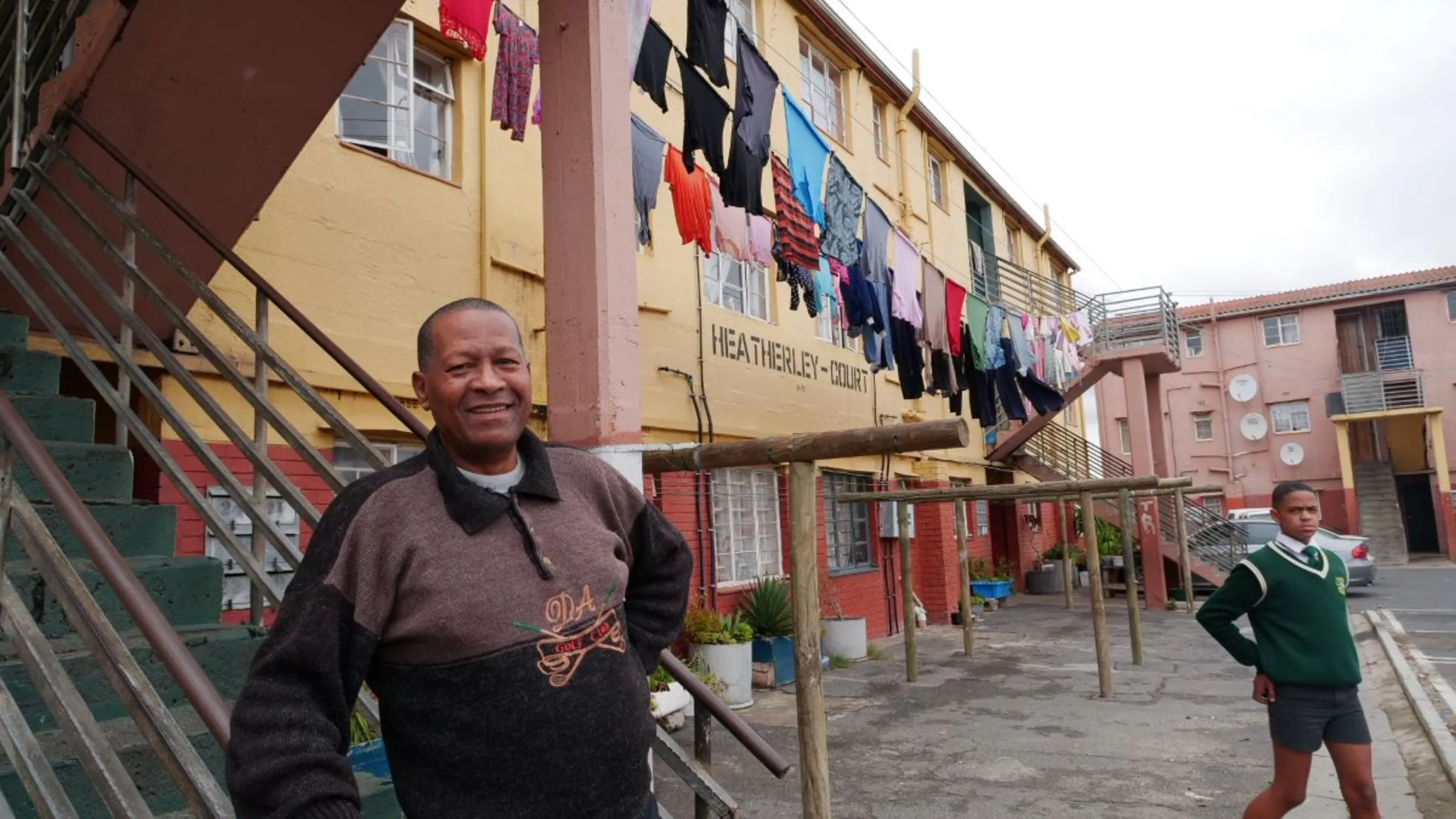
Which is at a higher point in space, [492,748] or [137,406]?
[137,406]

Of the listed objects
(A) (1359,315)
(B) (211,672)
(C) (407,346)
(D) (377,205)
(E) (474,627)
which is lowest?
(B) (211,672)

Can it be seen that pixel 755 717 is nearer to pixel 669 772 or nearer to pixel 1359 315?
pixel 669 772

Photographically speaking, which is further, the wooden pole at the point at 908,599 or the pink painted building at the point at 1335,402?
the pink painted building at the point at 1335,402

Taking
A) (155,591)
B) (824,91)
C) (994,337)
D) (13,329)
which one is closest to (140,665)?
(155,591)

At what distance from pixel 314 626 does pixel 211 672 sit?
1.97 metres

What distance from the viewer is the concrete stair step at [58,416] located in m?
3.60

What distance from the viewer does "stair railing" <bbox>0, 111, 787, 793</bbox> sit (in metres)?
2.82

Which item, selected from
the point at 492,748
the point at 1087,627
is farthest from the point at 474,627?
the point at 1087,627

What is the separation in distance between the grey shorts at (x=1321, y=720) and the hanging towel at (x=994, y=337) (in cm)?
736

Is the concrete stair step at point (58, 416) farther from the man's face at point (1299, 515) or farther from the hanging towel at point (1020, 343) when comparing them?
the hanging towel at point (1020, 343)

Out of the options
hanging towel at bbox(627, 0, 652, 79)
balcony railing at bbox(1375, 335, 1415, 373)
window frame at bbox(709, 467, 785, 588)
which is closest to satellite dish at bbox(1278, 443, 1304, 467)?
balcony railing at bbox(1375, 335, 1415, 373)

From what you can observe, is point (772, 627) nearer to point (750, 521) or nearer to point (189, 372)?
point (750, 521)

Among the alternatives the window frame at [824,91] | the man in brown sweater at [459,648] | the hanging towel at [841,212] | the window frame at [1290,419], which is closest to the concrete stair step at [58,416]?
the man in brown sweater at [459,648]

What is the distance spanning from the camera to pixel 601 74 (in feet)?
10.6
